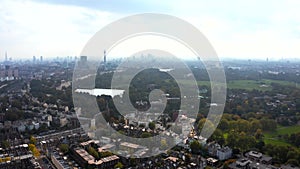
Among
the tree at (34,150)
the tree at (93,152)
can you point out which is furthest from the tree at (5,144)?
the tree at (93,152)

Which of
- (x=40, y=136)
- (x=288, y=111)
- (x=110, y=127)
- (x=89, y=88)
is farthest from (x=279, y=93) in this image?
(x=40, y=136)

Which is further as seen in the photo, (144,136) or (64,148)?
(144,136)

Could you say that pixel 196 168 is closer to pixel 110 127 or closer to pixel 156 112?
pixel 110 127

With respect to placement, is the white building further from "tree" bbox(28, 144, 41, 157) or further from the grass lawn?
"tree" bbox(28, 144, 41, 157)

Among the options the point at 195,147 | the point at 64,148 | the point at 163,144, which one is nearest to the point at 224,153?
the point at 195,147

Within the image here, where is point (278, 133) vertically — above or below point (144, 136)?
below

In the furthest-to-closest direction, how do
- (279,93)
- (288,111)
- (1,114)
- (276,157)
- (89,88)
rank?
(279,93) → (89,88) → (288,111) → (1,114) → (276,157)

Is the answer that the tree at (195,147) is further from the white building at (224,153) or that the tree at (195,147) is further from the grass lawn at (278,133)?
the grass lawn at (278,133)

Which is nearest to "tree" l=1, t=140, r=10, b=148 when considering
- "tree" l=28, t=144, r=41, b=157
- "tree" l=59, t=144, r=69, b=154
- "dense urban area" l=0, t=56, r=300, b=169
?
"dense urban area" l=0, t=56, r=300, b=169

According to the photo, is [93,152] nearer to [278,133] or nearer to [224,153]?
[224,153]

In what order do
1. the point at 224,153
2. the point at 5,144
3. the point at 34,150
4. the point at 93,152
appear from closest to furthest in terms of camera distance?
1. the point at 93,152
2. the point at 224,153
3. the point at 34,150
4. the point at 5,144

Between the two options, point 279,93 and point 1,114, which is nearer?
point 1,114
